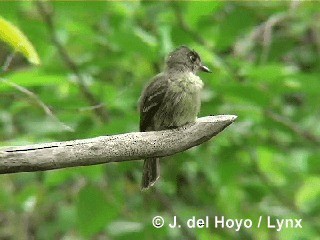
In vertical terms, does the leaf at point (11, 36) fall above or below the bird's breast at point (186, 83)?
below

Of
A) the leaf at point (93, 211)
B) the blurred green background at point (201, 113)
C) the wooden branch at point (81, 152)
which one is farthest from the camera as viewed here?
the leaf at point (93, 211)

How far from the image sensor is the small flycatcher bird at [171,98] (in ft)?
5.46

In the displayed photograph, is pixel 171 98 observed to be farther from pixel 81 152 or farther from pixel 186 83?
pixel 81 152

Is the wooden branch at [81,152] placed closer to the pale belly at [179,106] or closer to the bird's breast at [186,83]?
the pale belly at [179,106]

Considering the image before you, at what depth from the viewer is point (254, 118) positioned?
250 centimetres

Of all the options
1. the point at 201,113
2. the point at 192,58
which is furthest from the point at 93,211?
the point at 192,58

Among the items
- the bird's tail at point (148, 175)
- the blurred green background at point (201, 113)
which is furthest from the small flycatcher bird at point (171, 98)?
the blurred green background at point (201, 113)

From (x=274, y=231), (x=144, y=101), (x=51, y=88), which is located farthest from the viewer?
(x=274, y=231)

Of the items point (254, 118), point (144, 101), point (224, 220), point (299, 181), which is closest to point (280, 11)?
point (254, 118)

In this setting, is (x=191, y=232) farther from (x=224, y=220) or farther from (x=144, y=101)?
(x=144, y=101)

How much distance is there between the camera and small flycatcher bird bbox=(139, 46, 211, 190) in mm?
1665

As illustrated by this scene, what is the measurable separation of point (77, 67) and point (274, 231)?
1.32 metres

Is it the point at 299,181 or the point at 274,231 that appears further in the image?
the point at 274,231

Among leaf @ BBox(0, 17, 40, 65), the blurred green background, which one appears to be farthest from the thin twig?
leaf @ BBox(0, 17, 40, 65)
